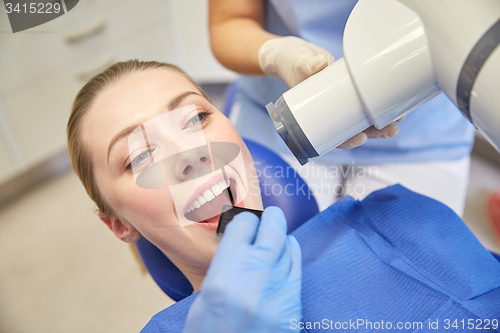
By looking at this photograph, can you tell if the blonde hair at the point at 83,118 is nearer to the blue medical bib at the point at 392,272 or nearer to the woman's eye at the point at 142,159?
the woman's eye at the point at 142,159

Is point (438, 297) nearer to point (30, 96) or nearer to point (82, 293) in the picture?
point (82, 293)

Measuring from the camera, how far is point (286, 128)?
0.54m

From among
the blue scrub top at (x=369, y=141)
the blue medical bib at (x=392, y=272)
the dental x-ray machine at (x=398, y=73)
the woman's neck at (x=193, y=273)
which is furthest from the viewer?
the blue scrub top at (x=369, y=141)

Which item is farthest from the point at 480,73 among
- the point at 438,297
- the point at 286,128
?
the point at 438,297

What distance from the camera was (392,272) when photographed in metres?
0.67

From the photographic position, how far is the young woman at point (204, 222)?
0.61m

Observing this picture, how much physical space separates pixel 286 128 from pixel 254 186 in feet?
0.74

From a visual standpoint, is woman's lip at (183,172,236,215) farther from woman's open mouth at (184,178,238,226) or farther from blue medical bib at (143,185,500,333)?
blue medical bib at (143,185,500,333)

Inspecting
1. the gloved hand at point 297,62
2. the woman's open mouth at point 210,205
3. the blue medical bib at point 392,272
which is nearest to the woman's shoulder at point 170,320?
the blue medical bib at point 392,272

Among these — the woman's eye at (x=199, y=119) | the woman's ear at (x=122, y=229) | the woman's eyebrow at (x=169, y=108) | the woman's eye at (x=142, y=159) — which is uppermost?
the woman's eyebrow at (x=169, y=108)

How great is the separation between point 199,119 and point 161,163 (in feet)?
0.36

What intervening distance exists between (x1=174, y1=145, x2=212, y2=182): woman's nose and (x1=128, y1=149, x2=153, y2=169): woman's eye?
4 cm

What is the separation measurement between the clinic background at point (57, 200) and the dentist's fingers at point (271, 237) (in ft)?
0.98

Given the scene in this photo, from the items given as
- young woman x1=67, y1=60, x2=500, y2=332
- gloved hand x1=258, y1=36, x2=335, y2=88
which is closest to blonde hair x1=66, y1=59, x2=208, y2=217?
young woman x1=67, y1=60, x2=500, y2=332
